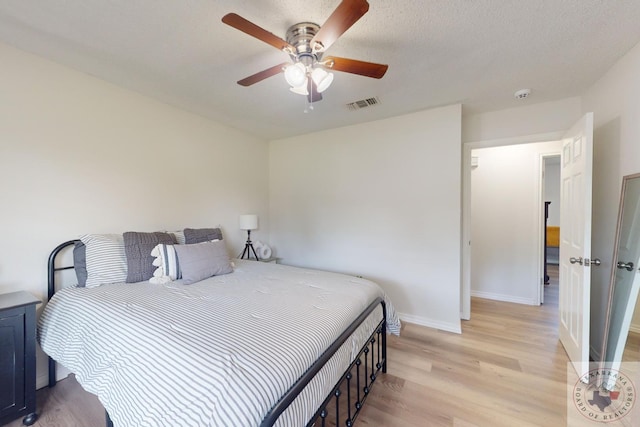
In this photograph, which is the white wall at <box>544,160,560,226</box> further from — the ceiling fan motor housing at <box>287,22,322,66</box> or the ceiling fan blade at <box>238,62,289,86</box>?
the ceiling fan blade at <box>238,62,289,86</box>

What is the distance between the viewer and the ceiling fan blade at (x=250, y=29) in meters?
1.23

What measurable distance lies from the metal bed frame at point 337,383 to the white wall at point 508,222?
2654 millimetres

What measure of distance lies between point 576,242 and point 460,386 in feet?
5.29

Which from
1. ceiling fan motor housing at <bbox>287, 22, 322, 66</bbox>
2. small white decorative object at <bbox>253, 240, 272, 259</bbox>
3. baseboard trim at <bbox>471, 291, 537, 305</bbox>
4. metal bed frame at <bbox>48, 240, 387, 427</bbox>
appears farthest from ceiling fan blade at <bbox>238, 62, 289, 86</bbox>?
baseboard trim at <bbox>471, 291, 537, 305</bbox>

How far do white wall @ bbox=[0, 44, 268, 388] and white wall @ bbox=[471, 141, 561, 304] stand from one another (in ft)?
13.3

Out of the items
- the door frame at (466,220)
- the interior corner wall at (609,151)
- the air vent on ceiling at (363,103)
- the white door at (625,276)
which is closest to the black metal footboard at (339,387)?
the door frame at (466,220)

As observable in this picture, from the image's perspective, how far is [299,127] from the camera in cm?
361

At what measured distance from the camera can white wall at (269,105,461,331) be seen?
2.91m

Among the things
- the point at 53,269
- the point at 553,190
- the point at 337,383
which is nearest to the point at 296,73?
the point at 337,383

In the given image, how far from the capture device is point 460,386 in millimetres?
1979

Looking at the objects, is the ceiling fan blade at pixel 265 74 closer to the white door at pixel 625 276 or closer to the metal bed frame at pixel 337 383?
the metal bed frame at pixel 337 383

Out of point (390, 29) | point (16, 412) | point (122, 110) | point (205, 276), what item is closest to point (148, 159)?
point (122, 110)

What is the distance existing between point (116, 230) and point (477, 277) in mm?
4834

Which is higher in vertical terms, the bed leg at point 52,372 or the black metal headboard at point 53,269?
the black metal headboard at point 53,269
